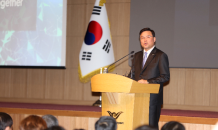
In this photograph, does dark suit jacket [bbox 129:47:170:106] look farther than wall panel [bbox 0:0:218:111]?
No

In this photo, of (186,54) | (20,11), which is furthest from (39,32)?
(186,54)

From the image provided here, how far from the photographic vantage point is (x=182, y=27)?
15.0 ft

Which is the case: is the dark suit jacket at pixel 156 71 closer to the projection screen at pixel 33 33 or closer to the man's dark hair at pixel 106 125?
the man's dark hair at pixel 106 125

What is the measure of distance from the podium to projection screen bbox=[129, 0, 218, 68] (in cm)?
244

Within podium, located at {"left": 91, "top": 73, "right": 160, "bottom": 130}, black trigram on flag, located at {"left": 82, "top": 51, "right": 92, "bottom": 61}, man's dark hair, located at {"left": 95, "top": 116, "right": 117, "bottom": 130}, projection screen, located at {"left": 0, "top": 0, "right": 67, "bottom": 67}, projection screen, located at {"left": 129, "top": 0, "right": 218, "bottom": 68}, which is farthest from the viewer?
projection screen, located at {"left": 0, "top": 0, "right": 67, "bottom": 67}

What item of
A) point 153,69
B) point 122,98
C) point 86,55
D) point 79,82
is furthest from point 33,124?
point 79,82

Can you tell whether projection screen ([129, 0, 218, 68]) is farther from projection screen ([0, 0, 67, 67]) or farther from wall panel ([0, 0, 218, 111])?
projection screen ([0, 0, 67, 67])

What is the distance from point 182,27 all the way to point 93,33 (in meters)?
1.69

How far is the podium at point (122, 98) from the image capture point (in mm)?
2137

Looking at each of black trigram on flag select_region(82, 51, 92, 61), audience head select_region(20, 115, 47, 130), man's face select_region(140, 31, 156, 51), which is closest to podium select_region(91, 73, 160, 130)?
man's face select_region(140, 31, 156, 51)

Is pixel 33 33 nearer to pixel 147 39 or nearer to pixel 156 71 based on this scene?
pixel 147 39

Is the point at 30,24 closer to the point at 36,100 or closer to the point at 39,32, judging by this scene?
the point at 39,32

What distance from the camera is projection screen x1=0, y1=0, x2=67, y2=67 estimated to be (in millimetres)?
4857

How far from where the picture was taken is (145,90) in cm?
225
